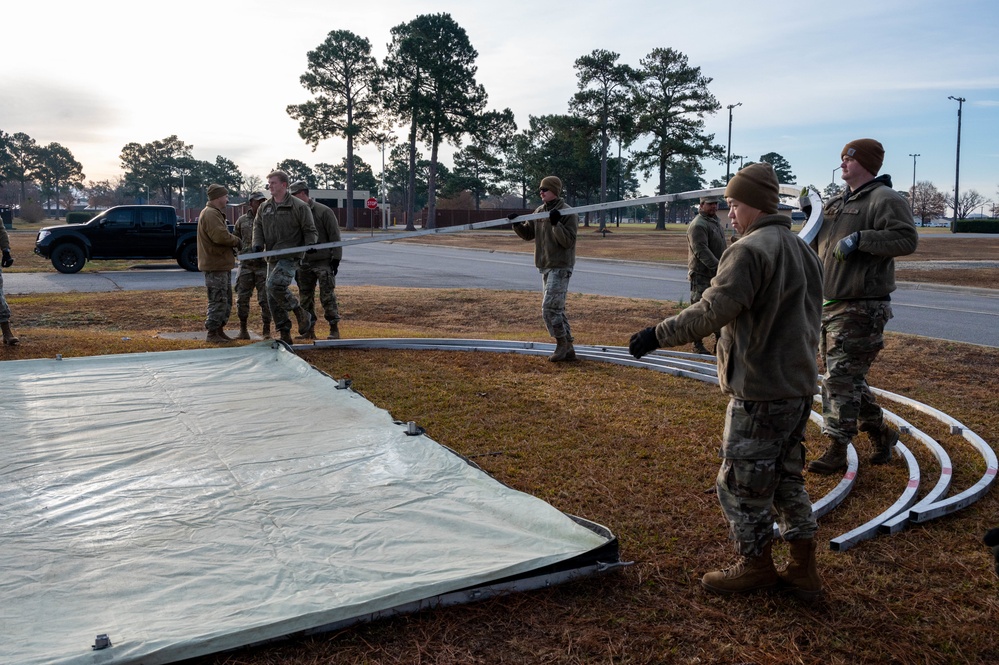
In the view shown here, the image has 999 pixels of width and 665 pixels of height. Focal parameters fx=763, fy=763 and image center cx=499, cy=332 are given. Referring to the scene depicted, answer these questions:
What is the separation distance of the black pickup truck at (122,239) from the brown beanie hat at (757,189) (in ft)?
64.8

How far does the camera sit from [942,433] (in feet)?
18.4

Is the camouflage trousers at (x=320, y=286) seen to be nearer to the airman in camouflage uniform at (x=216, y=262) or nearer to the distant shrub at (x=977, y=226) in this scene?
the airman in camouflage uniform at (x=216, y=262)

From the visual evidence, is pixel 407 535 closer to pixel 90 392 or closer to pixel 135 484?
pixel 135 484

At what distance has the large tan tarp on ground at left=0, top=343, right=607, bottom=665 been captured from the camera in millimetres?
2826

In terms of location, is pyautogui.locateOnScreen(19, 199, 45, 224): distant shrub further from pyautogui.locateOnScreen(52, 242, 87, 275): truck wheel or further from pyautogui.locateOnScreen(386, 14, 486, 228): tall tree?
pyautogui.locateOnScreen(52, 242, 87, 275): truck wheel

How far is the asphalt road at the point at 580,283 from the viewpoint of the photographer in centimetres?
1215

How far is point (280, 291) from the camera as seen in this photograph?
8.80 meters

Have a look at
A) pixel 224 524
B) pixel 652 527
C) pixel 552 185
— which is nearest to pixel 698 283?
pixel 552 185

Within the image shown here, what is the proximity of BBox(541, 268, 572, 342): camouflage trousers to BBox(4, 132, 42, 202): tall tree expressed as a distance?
9977 cm

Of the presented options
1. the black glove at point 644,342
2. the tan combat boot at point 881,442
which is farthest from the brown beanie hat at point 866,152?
the black glove at point 644,342

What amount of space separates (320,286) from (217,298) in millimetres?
1331

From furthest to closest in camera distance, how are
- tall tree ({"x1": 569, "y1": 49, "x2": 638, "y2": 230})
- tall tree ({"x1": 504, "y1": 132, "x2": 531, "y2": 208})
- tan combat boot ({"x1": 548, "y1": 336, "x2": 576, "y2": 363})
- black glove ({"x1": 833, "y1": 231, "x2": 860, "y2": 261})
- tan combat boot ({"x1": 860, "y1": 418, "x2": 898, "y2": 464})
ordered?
tall tree ({"x1": 504, "y1": 132, "x2": 531, "y2": 208}), tall tree ({"x1": 569, "y1": 49, "x2": 638, "y2": 230}), tan combat boot ({"x1": 548, "y1": 336, "x2": 576, "y2": 363}), tan combat boot ({"x1": 860, "y1": 418, "x2": 898, "y2": 464}), black glove ({"x1": 833, "y1": 231, "x2": 860, "y2": 261})

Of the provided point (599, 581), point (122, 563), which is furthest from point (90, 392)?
point (599, 581)

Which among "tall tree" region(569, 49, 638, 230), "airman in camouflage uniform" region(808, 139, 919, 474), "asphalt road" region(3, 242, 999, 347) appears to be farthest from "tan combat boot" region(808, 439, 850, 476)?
"tall tree" region(569, 49, 638, 230)
